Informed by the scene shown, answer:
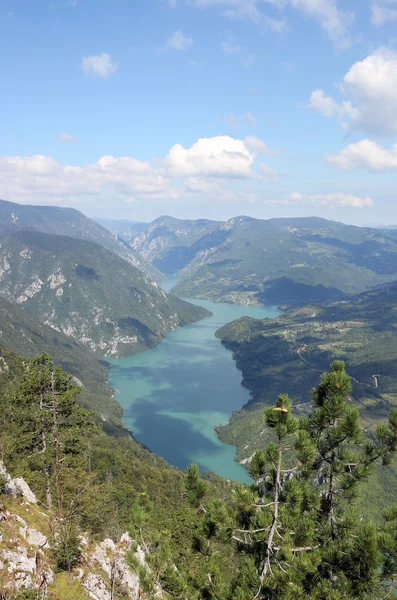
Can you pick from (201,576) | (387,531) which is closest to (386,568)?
(387,531)

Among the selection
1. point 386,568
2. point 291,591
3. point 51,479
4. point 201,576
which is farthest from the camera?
point 51,479

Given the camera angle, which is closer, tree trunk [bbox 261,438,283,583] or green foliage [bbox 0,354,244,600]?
tree trunk [bbox 261,438,283,583]

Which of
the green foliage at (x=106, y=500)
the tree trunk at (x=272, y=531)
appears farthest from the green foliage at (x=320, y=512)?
the green foliage at (x=106, y=500)

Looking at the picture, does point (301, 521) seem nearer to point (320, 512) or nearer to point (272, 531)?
point (272, 531)

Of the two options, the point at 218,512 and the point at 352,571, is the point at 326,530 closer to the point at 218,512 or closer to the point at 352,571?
the point at 352,571

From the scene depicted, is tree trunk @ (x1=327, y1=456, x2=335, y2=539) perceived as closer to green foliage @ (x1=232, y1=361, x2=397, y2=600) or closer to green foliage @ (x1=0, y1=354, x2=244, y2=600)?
green foliage @ (x1=232, y1=361, x2=397, y2=600)

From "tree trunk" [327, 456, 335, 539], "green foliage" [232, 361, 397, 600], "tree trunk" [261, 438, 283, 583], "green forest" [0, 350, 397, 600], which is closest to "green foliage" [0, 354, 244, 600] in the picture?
"green forest" [0, 350, 397, 600]

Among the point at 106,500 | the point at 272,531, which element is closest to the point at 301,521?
the point at 272,531

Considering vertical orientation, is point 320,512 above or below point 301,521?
below

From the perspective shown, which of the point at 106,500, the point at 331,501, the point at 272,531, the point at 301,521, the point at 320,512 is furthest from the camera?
the point at 106,500

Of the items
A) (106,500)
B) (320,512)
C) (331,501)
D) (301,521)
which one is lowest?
(106,500)

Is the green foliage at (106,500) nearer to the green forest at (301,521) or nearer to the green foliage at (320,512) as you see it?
the green forest at (301,521)
